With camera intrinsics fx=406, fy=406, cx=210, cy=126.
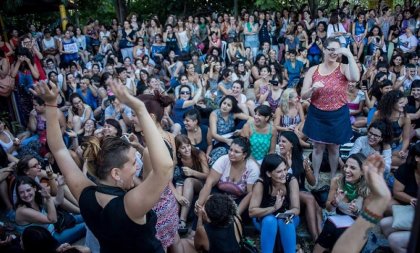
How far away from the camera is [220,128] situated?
215 inches

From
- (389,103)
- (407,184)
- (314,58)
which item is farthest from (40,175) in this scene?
(314,58)

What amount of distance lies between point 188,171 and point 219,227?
4.52 ft

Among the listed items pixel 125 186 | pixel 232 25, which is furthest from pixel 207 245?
pixel 232 25

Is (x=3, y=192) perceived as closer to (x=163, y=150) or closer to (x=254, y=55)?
→ (x=163, y=150)

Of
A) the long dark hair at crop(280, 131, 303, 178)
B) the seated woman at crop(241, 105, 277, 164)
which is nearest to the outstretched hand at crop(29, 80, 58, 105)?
the long dark hair at crop(280, 131, 303, 178)

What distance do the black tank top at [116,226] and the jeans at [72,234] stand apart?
7.08 ft

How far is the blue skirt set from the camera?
4121mm

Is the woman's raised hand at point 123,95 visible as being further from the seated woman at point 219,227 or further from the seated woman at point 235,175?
the seated woman at point 235,175

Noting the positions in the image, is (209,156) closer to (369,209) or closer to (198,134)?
(198,134)

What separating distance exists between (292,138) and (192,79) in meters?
3.58

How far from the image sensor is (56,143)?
2223mm

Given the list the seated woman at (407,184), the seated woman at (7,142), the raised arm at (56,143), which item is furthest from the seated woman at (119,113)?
the seated woman at (407,184)

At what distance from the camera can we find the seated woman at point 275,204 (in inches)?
135

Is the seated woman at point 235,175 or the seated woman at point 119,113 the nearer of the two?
the seated woman at point 235,175
